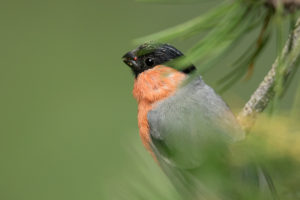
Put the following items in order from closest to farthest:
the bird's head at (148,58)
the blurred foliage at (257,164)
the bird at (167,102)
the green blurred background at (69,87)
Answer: the blurred foliage at (257,164) → the bird at (167,102) → the bird's head at (148,58) → the green blurred background at (69,87)

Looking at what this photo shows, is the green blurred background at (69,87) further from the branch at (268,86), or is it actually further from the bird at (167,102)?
the branch at (268,86)

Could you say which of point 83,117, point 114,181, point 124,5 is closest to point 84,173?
point 83,117

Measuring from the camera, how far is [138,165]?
27.3 inches

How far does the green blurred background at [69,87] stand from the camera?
2268mm

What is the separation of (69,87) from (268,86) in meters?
2.06

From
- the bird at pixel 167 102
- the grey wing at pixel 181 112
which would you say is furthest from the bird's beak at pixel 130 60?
the grey wing at pixel 181 112

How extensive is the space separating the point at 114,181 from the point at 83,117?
1768 mm

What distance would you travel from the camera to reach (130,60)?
127 cm

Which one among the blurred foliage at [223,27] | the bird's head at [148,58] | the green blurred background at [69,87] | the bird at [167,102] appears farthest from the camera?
the green blurred background at [69,87]

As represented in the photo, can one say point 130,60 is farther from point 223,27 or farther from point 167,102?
point 223,27

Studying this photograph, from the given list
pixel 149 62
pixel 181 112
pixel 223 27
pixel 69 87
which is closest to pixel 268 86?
pixel 223 27

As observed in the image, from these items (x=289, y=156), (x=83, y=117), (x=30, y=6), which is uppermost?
(x=30, y=6)

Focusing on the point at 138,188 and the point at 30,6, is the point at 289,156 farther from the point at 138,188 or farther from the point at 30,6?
the point at 30,6

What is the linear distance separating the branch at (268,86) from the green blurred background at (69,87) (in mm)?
1239
